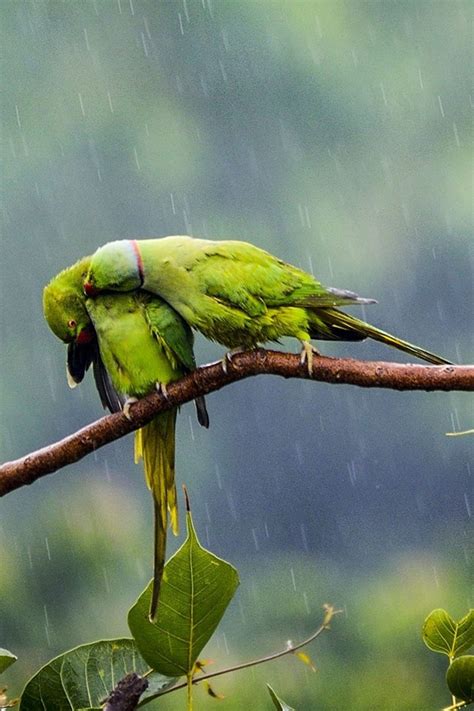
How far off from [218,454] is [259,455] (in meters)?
0.23

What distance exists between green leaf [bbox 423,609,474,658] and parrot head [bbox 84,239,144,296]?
358 millimetres

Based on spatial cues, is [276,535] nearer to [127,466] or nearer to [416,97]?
[127,466]

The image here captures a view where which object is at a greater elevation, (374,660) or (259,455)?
(259,455)

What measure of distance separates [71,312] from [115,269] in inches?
2.9

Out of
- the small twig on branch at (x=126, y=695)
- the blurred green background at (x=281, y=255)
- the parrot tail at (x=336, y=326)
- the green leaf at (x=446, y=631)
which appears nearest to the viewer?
the small twig on branch at (x=126, y=695)

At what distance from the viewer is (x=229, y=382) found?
575 mm

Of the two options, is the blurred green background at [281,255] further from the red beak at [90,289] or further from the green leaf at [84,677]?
the green leaf at [84,677]

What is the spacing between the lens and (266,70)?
4594mm

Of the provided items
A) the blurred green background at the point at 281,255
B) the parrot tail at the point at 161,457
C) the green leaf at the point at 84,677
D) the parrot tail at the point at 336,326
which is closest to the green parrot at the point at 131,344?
the parrot tail at the point at 161,457

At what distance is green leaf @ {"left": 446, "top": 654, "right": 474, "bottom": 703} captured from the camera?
0.47m

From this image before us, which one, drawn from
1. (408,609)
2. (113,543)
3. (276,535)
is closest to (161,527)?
(113,543)

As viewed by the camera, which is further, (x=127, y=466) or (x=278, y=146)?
(x=278, y=146)

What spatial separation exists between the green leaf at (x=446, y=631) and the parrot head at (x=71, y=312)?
375 mm

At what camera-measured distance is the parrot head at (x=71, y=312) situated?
0.78m
